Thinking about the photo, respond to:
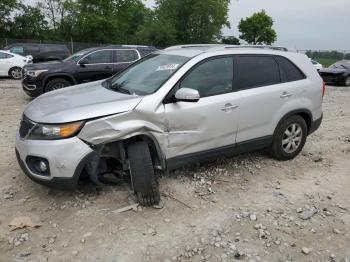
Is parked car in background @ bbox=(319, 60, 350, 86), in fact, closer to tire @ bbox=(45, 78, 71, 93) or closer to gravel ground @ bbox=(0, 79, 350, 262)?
tire @ bbox=(45, 78, 71, 93)

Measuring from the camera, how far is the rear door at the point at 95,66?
10004 mm

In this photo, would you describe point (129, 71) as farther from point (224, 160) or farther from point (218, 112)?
point (224, 160)

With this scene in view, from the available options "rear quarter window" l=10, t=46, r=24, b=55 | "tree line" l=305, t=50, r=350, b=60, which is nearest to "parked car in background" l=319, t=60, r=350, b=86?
"rear quarter window" l=10, t=46, r=24, b=55

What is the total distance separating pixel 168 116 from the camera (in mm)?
4066

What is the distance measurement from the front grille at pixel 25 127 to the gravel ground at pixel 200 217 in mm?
732

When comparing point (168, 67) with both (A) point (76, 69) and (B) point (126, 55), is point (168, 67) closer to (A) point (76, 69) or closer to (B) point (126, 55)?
(A) point (76, 69)

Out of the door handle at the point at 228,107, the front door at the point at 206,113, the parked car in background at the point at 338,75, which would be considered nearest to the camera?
the front door at the point at 206,113

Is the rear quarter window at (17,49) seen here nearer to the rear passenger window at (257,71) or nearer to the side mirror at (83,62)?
the side mirror at (83,62)

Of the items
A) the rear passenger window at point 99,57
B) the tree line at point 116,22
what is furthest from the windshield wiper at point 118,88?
the tree line at point 116,22

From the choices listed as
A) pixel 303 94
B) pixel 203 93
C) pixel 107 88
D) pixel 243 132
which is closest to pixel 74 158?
pixel 107 88

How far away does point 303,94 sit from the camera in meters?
5.32

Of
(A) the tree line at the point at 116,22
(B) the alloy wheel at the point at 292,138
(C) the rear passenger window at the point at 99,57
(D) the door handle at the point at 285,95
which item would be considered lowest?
(B) the alloy wheel at the point at 292,138

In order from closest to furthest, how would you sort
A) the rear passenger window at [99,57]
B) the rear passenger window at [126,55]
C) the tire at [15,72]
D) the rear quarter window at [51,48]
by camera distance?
the rear passenger window at [99,57], the rear passenger window at [126,55], the tire at [15,72], the rear quarter window at [51,48]

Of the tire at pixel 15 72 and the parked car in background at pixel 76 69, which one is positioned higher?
the parked car in background at pixel 76 69
